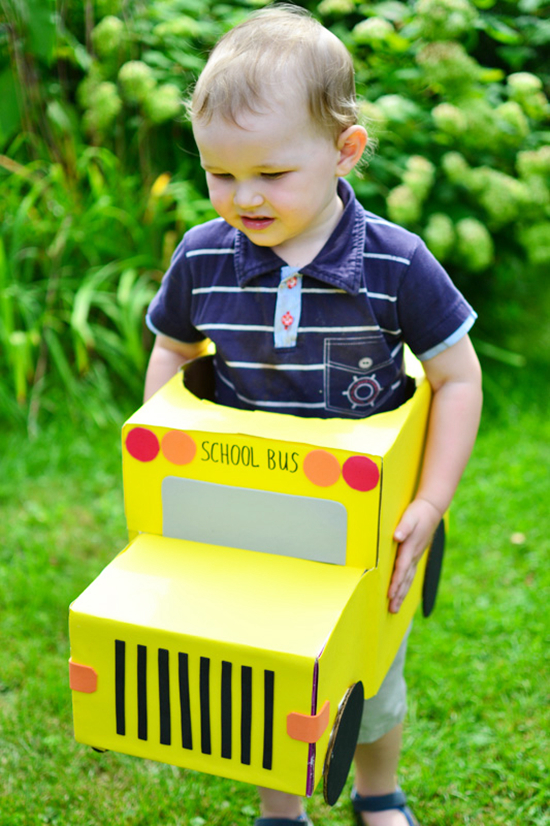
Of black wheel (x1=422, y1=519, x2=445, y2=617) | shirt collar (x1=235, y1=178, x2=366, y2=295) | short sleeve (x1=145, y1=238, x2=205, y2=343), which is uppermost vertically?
shirt collar (x1=235, y1=178, x2=366, y2=295)

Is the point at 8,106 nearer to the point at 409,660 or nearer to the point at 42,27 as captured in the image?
the point at 42,27

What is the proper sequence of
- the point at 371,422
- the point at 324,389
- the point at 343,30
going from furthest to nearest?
the point at 343,30
the point at 324,389
the point at 371,422

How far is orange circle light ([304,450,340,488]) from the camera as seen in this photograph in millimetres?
1077

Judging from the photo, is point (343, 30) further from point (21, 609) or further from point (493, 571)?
point (21, 609)

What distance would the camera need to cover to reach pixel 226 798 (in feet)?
5.06

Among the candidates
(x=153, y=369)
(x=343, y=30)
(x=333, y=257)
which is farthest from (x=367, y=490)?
(x=343, y=30)

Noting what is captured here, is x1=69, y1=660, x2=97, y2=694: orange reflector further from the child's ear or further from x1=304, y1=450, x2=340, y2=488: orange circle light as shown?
the child's ear

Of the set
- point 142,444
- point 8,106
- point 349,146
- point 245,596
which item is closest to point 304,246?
point 349,146

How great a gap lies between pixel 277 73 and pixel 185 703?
2.66 feet

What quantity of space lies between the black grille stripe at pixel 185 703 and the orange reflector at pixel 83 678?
0.12 m

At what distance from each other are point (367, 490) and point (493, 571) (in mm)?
1170

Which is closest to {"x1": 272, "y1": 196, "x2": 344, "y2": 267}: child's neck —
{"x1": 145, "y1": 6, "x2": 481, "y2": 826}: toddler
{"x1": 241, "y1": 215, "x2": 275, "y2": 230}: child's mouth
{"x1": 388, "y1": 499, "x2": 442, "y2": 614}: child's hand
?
{"x1": 145, "y1": 6, "x2": 481, "y2": 826}: toddler

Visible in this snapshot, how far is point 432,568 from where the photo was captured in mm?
1505

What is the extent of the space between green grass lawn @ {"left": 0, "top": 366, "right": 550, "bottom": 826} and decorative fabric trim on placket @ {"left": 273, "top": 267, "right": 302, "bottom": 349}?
2.86ft
